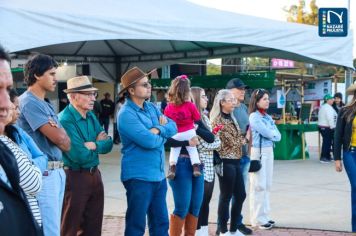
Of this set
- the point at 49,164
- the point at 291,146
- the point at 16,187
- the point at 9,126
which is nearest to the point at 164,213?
the point at 49,164

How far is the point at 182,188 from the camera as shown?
6125 millimetres

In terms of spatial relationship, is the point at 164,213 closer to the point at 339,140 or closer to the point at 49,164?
the point at 49,164

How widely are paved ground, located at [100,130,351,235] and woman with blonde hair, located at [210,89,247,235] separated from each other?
0.59 meters

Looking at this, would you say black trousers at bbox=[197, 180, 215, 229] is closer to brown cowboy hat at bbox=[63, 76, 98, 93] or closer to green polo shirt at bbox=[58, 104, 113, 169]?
green polo shirt at bbox=[58, 104, 113, 169]

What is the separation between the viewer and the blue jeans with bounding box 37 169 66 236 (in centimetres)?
441

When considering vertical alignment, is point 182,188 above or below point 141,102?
below

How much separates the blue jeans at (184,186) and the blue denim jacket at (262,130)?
163 cm

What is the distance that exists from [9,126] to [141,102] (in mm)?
1974

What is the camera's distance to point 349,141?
7223 mm

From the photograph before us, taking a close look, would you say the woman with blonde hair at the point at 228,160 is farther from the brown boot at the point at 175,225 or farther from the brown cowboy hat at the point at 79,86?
the brown cowboy hat at the point at 79,86

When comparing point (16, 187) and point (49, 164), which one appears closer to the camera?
point (16, 187)

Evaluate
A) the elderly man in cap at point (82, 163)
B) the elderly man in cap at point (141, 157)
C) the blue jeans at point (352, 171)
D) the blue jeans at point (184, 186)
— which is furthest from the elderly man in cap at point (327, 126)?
the elderly man in cap at point (82, 163)

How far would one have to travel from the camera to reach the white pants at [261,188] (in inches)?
301

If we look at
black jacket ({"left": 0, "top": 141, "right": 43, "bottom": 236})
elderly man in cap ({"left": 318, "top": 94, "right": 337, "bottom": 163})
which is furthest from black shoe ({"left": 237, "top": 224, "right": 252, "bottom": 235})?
elderly man in cap ({"left": 318, "top": 94, "right": 337, "bottom": 163})
